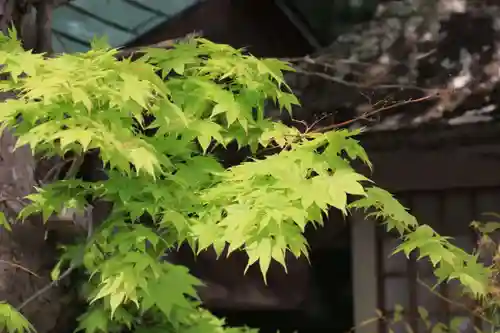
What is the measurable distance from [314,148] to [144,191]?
528mm

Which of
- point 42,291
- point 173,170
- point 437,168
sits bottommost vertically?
point 42,291

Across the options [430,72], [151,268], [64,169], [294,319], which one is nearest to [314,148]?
[151,268]

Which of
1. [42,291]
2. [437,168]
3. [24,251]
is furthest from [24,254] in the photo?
[437,168]

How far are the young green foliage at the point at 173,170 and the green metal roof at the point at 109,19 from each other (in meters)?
2.29

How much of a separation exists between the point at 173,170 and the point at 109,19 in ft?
9.67

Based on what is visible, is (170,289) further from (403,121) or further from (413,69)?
(413,69)

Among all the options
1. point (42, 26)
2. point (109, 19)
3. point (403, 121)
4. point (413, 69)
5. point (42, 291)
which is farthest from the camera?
point (109, 19)

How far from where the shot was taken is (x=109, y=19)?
4.87m

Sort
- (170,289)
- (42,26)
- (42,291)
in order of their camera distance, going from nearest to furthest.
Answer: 1. (170,289)
2. (42,291)
3. (42,26)

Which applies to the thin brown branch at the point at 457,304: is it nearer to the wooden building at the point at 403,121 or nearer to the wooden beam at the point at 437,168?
the wooden building at the point at 403,121

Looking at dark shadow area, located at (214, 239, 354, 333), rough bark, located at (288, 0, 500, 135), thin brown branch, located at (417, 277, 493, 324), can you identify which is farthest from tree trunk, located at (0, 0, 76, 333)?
dark shadow area, located at (214, 239, 354, 333)

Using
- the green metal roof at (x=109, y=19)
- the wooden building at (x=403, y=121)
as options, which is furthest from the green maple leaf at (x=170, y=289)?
the green metal roof at (x=109, y=19)

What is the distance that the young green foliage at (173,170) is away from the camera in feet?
6.18

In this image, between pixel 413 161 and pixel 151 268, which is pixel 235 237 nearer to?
pixel 151 268
